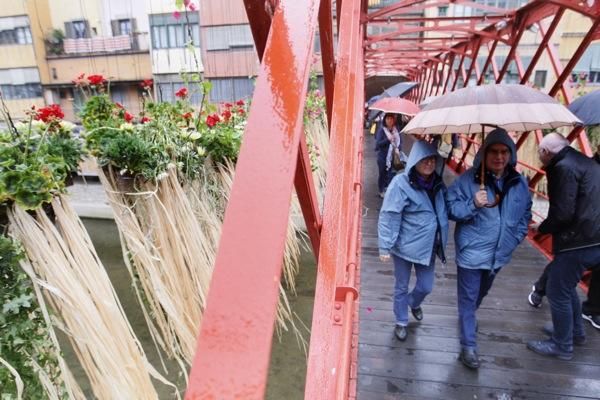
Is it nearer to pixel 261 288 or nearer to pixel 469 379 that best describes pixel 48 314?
pixel 261 288

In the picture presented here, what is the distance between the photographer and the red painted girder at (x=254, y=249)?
0.44 m

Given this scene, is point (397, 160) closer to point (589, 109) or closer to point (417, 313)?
point (417, 313)

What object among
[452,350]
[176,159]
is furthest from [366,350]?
[176,159]

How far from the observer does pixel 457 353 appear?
2543mm

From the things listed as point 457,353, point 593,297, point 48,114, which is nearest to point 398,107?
point 593,297

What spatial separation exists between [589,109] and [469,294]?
133 cm

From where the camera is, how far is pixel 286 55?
2.38 ft

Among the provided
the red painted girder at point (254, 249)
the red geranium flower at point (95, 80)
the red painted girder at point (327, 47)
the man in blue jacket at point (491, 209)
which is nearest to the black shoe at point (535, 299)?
the man in blue jacket at point (491, 209)

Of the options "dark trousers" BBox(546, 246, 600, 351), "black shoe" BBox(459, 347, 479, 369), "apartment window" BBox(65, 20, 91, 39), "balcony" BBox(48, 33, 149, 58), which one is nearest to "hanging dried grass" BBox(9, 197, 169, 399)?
"black shoe" BBox(459, 347, 479, 369)

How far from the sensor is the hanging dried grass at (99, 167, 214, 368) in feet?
7.98

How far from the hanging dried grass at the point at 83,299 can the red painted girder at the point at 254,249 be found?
145cm

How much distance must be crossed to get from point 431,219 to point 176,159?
6.00ft

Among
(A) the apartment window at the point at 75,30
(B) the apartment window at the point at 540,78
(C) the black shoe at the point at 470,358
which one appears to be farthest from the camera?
(A) the apartment window at the point at 75,30

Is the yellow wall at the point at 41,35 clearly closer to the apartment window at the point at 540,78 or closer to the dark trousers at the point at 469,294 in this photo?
the dark trousers at the point at 469,294
